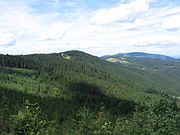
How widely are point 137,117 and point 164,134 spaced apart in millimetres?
3871

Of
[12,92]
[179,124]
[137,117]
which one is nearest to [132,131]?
[137,117]

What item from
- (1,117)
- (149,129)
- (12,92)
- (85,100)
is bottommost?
(85,100)

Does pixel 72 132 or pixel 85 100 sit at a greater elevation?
pixel 72 132

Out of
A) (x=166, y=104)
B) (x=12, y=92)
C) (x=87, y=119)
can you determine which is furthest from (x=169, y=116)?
(x=12, y=92)

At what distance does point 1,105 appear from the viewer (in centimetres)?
2845

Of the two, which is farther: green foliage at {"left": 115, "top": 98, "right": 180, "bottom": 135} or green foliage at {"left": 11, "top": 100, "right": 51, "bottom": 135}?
green foliage at {"left": 11, "top": 100, "right": 51, "bottom": 135}

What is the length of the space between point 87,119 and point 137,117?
20.5 ft

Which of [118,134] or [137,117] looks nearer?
[118,134]

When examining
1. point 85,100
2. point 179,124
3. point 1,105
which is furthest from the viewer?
point 85,100

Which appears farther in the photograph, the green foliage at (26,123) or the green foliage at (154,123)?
the green foliage at (26,123)

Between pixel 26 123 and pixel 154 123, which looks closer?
pixel 154 123

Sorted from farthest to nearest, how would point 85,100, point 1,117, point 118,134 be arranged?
point 85,100, point 1,117, point 118,134

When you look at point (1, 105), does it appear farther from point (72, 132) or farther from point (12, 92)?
point (12, 92)

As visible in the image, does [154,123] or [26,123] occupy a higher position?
[154,123]
